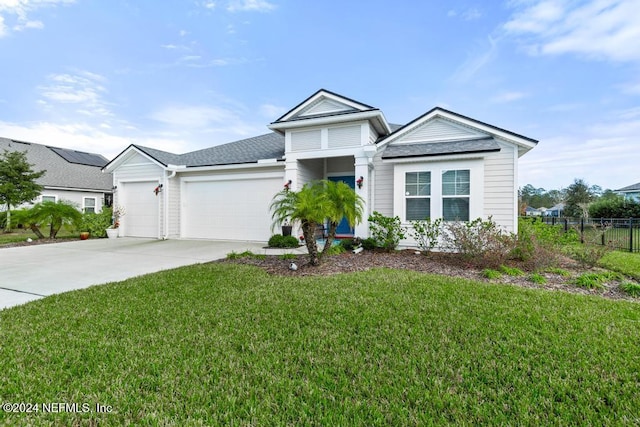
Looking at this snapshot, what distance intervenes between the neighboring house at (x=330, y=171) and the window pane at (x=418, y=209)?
30mm

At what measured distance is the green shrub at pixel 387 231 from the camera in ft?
28.8

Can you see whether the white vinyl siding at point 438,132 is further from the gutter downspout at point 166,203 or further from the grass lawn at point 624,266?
the gutter downspout at point 166,203

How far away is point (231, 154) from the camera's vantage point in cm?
1292

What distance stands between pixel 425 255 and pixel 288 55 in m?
10.9

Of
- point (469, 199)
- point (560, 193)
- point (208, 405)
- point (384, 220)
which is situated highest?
point (560, 193)

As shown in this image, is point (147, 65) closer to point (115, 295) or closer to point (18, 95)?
point (18, 95)

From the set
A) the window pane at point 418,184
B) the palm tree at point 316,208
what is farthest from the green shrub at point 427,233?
the palm tree at point 316,208

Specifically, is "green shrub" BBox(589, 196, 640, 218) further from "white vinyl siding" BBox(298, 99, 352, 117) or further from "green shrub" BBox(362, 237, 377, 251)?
"white vinyl siding" BBox(298, 99, 352, 117)

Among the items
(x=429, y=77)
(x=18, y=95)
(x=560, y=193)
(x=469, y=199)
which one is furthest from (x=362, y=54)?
(x=560, y=193)

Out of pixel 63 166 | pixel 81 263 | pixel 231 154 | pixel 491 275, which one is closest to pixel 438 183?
pixel 491 275

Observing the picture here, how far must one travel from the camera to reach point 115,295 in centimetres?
473

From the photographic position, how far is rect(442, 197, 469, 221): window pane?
8617 millimetres

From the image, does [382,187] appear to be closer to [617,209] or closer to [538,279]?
[538,279]

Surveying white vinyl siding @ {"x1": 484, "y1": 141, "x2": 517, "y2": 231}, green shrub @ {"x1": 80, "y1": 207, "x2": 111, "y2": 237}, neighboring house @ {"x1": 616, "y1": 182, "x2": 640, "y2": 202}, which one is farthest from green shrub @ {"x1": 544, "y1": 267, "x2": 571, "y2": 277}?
neighboring house @ {"x1": 616, "y1": 182, "x2": 640, "y2": 202}
